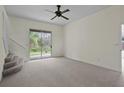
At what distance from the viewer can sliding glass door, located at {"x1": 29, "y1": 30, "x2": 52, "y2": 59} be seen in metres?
6.21

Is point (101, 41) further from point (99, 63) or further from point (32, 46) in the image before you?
point (32, 46)

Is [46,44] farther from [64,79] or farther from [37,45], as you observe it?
[64,79]

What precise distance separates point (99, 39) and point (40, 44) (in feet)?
13.3

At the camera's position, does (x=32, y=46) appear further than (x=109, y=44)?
Yes

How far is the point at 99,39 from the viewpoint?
436cm

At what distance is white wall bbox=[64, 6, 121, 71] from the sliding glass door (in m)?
1.98

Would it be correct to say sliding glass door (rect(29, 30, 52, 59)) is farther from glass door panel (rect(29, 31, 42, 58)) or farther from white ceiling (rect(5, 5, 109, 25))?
white ceiling (rect(5, 5, 109, 25))

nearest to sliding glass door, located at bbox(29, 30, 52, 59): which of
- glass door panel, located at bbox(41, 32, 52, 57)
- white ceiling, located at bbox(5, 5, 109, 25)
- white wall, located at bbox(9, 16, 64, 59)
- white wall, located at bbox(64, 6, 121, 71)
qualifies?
glass door panel, located at bbox(41, 32, 52, 57)

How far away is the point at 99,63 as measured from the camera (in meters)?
4.38

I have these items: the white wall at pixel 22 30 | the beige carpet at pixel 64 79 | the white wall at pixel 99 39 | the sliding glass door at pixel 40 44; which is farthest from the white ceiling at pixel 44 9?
the beige carpet at pixel 64 79

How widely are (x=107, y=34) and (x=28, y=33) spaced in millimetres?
4648

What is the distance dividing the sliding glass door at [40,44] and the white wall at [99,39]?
198 centimetres

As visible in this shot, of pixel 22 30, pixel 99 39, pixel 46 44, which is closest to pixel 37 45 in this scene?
pixel 46 44

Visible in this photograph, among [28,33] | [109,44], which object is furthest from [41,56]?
[109,44]
